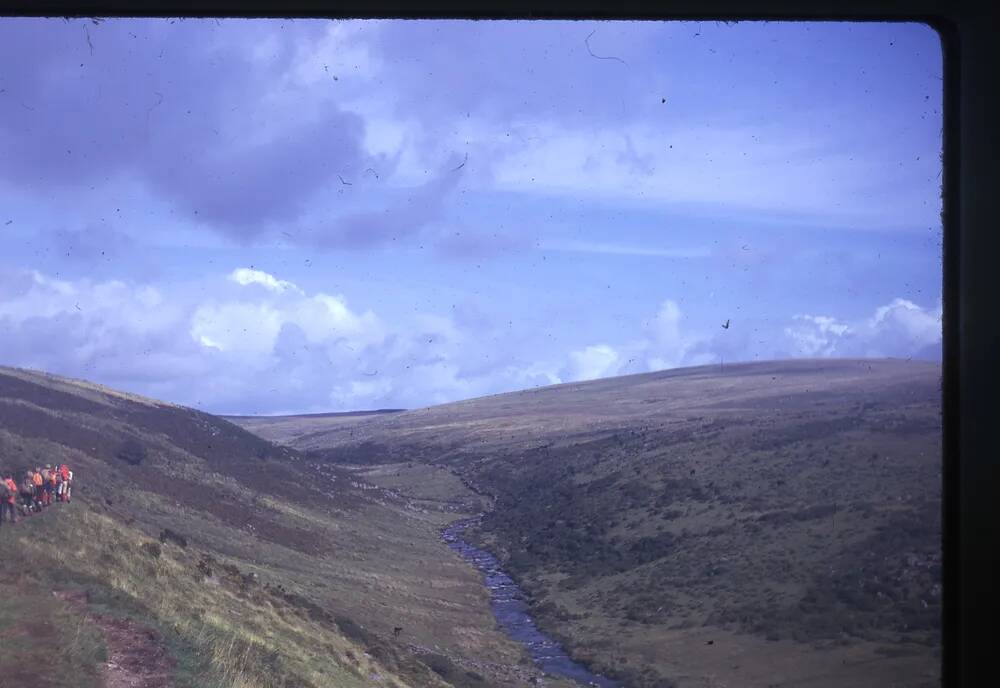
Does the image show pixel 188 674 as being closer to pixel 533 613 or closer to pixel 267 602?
pixel 267 602

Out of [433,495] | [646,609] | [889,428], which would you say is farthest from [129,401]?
[889,428]

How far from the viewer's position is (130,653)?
227 inches

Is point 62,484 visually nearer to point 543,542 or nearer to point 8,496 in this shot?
point 8,496

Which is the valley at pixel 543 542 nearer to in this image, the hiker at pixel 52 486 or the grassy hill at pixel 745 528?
the grassy hill at pixel 745 528

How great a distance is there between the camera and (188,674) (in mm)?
5559

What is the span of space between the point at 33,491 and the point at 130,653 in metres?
1.87

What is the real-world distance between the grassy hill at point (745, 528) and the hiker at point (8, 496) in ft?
11.8

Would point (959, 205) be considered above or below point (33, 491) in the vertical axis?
above

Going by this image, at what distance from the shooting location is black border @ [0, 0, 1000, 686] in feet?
12.7

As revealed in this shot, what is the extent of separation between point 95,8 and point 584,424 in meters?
6.52

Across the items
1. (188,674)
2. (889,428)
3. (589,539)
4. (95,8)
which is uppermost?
(95,8)

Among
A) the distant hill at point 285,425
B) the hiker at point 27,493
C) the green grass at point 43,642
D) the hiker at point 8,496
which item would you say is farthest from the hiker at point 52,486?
the distant hill at point 285,425

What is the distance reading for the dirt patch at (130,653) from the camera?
541cm

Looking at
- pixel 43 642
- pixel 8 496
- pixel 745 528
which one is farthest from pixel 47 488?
pixel 745 528
